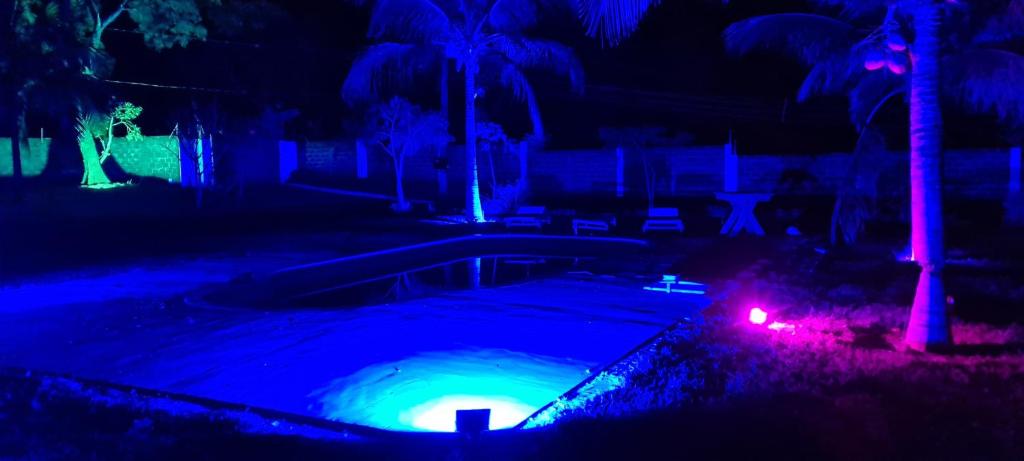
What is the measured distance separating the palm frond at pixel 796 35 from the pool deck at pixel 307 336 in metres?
3.16

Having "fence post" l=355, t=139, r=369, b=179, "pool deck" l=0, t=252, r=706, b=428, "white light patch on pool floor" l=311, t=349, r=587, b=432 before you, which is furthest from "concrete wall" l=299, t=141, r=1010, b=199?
"white light patch on pool floor" l=311, t=349, r=587, b=432

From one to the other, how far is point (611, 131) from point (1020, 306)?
46.0 feet

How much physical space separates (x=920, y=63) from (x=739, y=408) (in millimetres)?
3549

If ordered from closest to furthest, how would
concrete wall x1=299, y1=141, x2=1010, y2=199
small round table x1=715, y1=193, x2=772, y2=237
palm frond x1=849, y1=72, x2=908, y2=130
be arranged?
palm frond x1=849, y1=72, x2=908, y2=130 → small round table x1=715, y1=193, x2=772, y2=237 → concrete wall x1=299, y1=141, x2=1010, y2=199

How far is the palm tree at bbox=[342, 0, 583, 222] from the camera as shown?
697 inches

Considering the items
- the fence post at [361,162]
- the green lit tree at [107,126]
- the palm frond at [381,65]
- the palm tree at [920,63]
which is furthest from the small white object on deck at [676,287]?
the fence post at [361,162]

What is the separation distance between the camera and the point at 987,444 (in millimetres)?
4582

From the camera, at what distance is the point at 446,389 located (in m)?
6.14

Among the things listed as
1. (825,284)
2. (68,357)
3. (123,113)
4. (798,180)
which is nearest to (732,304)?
(825,284)

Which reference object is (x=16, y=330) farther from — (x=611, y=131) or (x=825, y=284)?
(x=611, y=131)

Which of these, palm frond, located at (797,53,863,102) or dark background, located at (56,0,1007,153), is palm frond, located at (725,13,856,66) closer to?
palm frond, located at (797,53,863,102)

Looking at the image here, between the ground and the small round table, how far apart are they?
7.00 meters

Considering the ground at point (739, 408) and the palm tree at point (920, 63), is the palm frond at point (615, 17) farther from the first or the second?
the ground at point (739, 408)

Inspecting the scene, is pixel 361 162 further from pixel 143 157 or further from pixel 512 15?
pixel 512 15
